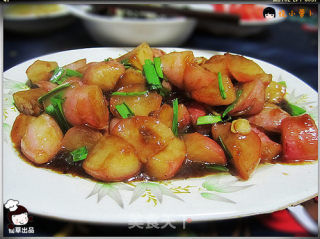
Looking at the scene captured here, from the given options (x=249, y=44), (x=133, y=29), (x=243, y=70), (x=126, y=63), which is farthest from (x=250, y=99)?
(x=249, y=44)

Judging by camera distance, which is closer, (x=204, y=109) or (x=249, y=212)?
(x=249, y=212)

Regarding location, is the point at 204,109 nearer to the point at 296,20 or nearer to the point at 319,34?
the point at 319,34

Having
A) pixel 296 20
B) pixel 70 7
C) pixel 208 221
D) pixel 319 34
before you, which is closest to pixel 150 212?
pixel 208 221

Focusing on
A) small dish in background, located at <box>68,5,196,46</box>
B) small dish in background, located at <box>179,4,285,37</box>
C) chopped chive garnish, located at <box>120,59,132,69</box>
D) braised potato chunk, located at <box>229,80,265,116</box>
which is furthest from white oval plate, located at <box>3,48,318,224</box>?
small dish in background, located at <box>179,4,285,37</box>

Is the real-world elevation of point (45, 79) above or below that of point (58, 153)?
above

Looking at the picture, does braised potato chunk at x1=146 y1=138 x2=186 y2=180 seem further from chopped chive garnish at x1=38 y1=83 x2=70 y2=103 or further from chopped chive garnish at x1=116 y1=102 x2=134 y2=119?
chopped chive garnish at x1=38 y1=83 x2=70 y2=103

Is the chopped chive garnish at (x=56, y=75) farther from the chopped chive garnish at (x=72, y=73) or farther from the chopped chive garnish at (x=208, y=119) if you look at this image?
the chopped chive garnish at (x=208, y=119)
